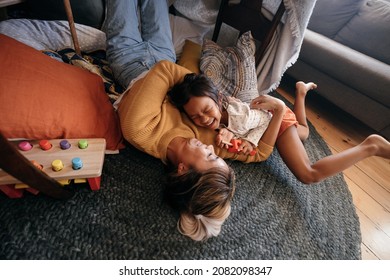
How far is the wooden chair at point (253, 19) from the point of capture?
1.17 metres

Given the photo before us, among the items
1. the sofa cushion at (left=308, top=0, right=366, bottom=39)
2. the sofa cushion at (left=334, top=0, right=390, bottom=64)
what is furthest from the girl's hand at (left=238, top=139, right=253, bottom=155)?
the sofa cushion at (left=308, top=0, right=366, bottom=39)

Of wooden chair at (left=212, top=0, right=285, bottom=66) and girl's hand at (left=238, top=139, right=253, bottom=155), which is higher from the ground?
wooden chair at (left=212, top=0, right=285, bottom=66)

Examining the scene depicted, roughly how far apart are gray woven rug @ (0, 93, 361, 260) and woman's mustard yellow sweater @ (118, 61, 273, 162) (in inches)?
4.7

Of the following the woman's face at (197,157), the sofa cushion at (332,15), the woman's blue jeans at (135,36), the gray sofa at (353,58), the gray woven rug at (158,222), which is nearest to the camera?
the gray woven rug at (158,222)

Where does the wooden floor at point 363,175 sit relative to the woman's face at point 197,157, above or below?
below

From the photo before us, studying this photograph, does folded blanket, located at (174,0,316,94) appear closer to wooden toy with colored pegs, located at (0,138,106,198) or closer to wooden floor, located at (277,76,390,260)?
wooden floor, located at (277,76,390,260)

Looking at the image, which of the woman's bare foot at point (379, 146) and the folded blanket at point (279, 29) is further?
the folded blanket at point (279, 29)

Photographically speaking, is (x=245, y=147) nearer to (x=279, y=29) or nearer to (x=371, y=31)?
(x=279, y=29)

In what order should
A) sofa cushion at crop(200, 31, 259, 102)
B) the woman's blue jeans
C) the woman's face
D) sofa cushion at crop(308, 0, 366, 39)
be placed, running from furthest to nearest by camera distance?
sofa cushion at crop(308, 0, 366, 39) → sofa cushion at crop(200, 31, 259, 102) → the woman's blue jeans → the woman's face

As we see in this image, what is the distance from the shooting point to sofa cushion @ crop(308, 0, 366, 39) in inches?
69.6

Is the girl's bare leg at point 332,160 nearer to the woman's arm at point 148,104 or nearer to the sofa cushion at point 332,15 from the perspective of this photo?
the woman's arm at point 148,104

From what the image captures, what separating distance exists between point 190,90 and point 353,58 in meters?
1.23

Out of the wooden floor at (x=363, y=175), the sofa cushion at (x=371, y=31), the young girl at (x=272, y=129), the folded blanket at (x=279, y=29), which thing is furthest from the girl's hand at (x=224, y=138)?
the sofa cushion at (x=371, y=31)
